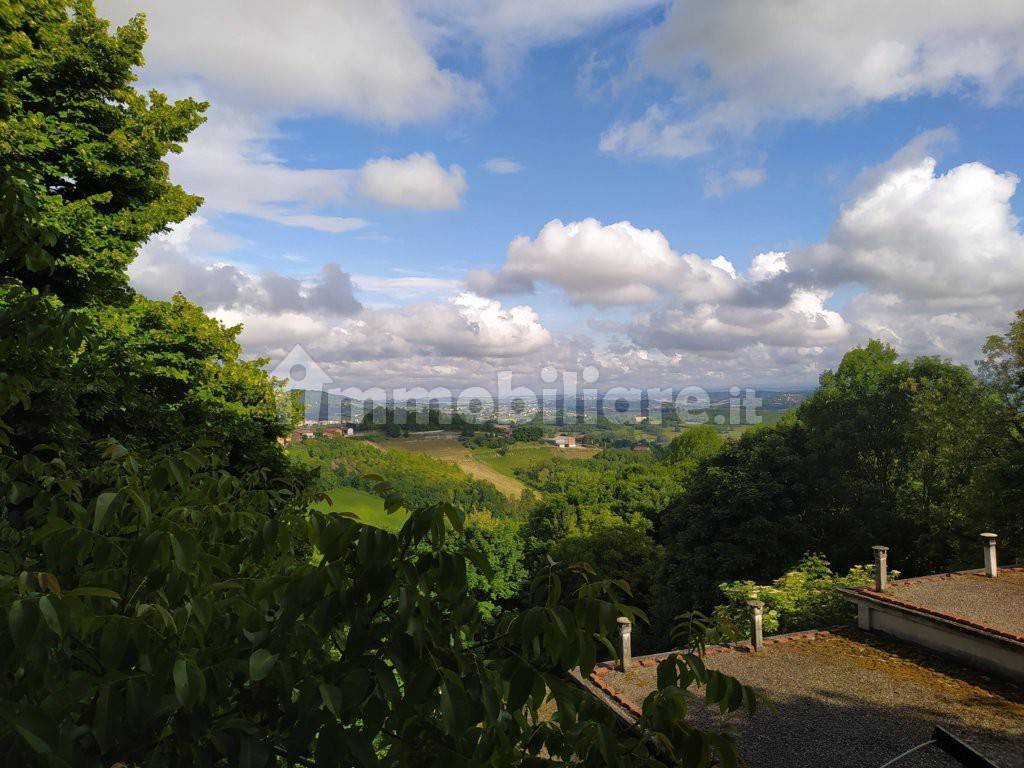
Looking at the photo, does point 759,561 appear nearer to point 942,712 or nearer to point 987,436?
point 987,436

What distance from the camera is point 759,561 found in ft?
94.7

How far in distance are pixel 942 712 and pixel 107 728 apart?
14.0 meters

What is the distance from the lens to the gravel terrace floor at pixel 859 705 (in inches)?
388

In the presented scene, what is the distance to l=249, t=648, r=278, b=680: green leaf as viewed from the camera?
63.4 inches

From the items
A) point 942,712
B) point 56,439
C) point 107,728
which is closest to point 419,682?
point 107,728

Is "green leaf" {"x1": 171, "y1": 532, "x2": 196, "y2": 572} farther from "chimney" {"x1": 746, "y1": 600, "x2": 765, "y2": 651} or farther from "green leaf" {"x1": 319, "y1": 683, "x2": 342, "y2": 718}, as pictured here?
"chimney" {"x1": 746, "y1": 600, "x2": 765, "y2": 651}

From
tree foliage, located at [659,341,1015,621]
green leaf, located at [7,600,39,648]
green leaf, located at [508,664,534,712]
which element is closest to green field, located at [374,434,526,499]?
tree foliage, located at [659,341,1015,621]

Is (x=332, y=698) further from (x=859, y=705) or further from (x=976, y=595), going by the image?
(x=976, y=595)

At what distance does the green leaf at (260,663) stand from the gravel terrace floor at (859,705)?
9511 millimetres

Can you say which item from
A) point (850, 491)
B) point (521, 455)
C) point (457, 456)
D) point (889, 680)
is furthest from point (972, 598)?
point (521, 455)

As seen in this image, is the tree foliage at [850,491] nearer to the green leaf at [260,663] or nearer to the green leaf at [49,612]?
the green leaf at [260,663]

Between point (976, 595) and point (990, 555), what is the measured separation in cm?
203

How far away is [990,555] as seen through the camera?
16.9m

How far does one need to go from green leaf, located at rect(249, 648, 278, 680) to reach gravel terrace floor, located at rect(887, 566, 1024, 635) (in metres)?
15.9
